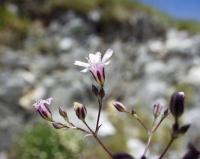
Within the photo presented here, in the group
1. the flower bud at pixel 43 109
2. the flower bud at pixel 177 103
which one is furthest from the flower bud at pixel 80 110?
the flower bud at pixel 177 103

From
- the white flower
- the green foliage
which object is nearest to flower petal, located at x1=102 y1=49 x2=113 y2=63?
the white flower

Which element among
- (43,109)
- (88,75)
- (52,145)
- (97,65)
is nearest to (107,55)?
(97,65)

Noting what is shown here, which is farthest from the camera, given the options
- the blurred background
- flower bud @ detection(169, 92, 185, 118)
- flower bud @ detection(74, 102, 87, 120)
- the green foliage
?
the blurred background

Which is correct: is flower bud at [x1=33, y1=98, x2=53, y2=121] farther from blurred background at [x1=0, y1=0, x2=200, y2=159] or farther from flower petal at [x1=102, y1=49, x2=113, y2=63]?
blurred background at [x1=0, y1=0, x2=200, y2=159]

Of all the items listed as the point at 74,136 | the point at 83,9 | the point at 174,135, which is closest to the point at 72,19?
the point at 83,9

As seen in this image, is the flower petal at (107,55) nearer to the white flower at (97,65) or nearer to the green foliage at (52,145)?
the white flower at (97,65)

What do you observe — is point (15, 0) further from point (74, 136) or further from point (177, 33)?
point (74, 136)

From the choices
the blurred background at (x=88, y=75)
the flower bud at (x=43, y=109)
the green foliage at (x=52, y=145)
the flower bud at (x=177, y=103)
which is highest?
the flower bud at (x=177, y=103)

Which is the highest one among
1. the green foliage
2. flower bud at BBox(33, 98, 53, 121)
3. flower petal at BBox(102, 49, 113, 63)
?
flower petal at BBox(102, 49, 113, 63)
